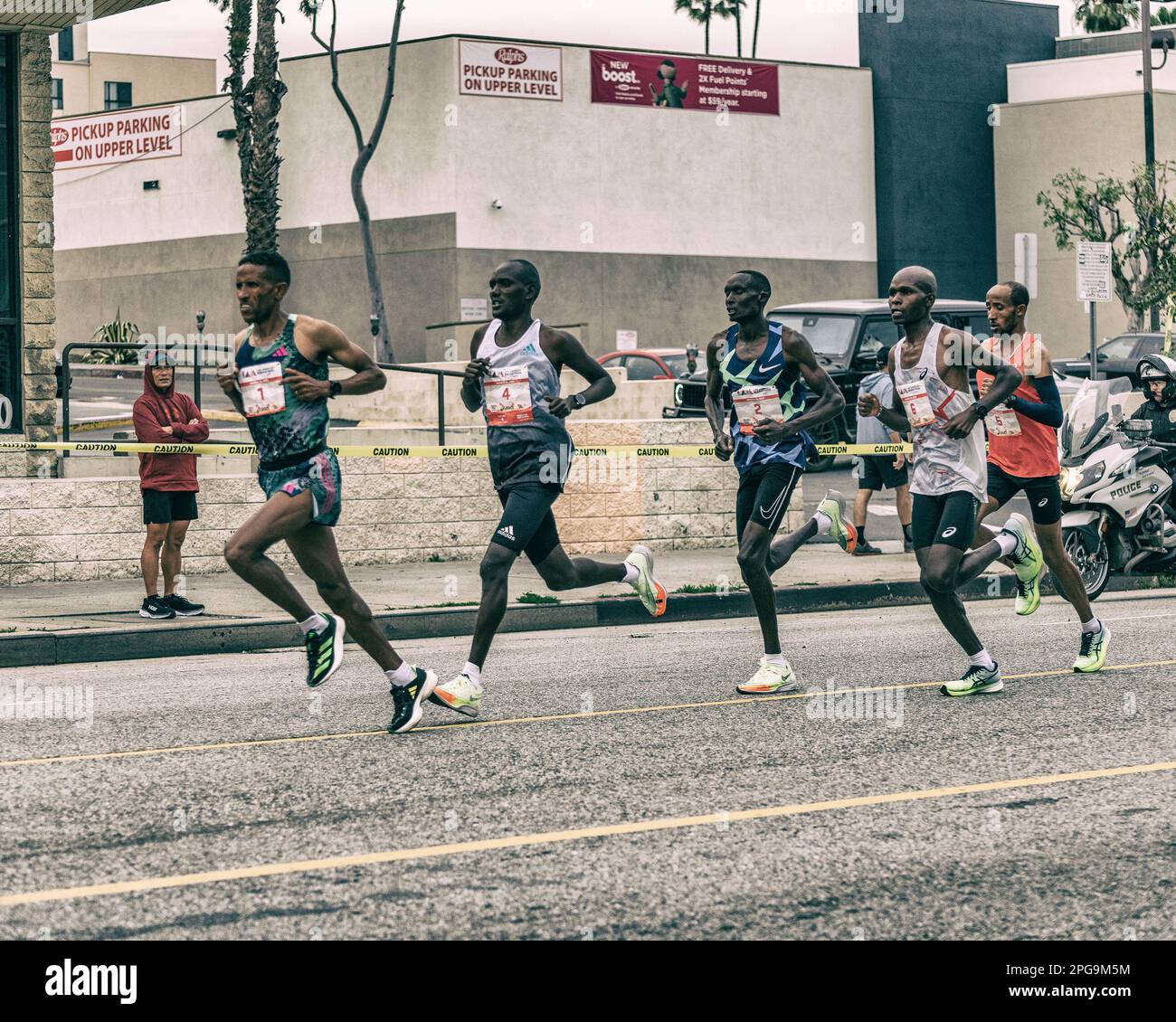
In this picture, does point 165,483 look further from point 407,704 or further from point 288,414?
point 407,704

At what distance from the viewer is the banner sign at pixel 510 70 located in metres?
44.2

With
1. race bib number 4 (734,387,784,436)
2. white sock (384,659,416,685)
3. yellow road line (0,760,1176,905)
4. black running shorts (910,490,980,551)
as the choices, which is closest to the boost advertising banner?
race bib number 4 (734,387,784,436)

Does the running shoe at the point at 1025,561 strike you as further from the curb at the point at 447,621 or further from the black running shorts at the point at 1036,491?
the curb at the point at 447,621

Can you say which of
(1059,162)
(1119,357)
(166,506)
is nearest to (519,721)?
(166,506)

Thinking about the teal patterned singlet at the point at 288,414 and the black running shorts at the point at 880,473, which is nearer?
the teal patterned singlet at the point at 288,414

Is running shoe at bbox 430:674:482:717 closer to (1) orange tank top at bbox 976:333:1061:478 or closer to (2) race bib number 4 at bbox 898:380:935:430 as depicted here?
(2) race bib number 4 at bbox 898:380:935:430

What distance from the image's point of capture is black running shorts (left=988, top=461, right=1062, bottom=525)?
31.6 feet

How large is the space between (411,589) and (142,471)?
232 cm

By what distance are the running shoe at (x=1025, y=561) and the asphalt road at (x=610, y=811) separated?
1.18 feet

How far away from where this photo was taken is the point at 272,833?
5.85 m

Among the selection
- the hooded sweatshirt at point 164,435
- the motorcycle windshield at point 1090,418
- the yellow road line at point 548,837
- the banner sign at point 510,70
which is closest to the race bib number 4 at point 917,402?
the yellow road line at point 548,837

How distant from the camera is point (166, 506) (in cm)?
1304

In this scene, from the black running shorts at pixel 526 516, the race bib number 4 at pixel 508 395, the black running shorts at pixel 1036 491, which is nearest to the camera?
the black running shorts at pixel 526 516

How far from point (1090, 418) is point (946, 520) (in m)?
5.56
